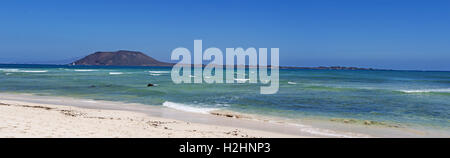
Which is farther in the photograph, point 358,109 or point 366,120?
point 358,109

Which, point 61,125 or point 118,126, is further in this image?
point 118,126

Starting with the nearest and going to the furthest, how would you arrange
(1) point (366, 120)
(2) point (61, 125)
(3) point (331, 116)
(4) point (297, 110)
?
(2) point (61, 125), (1) point (366, 120), (3) point (331, 116), (4) point (297, 110)

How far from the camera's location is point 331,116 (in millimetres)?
12172
